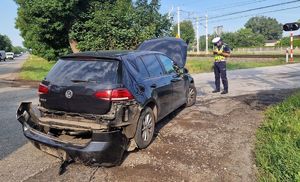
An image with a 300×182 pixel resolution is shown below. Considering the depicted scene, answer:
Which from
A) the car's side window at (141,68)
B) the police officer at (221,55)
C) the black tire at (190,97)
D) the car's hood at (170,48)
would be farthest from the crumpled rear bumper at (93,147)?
the police officer at (221,55)

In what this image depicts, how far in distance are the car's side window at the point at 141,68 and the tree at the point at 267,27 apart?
13456cm

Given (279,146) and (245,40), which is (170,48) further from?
(245,40)

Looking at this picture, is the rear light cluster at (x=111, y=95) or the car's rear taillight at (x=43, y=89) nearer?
the rear light cluster at (x=111, y=95)

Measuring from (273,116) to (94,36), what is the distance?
42.7 feet

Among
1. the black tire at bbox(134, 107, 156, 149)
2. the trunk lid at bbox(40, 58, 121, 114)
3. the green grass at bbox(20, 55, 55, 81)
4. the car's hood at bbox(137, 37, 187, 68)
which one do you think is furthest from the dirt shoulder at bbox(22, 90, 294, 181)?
the green grass at bbox(20, 55, 55, 81)

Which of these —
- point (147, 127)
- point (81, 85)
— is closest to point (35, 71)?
point (147, 127)

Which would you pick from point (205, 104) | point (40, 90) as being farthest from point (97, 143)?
point (205, 104)

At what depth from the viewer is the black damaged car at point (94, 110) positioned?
4.32 m

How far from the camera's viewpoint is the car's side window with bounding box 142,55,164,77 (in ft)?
19.2

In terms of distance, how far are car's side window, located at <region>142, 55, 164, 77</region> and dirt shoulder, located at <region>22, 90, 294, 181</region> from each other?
3.61 ft

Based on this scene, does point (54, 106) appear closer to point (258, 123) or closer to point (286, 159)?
point (286, 159)

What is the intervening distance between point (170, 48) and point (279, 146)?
5.24 meters

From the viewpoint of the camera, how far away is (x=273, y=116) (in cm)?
690

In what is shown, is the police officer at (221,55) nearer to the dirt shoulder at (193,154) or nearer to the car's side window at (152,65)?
the dirt shoulder at (193,154)
